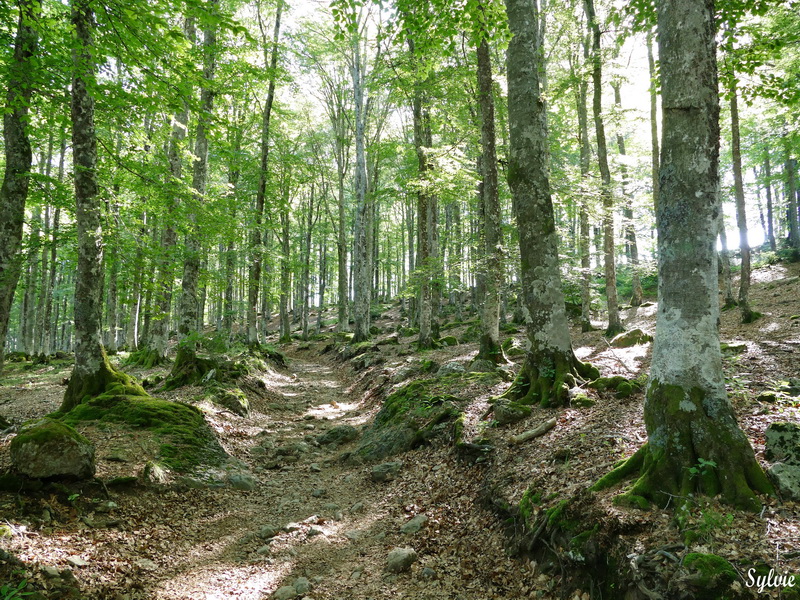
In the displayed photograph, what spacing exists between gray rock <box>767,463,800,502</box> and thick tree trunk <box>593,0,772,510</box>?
0.88 ft

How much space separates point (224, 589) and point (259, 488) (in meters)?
2.47

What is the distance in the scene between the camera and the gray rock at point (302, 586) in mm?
4047

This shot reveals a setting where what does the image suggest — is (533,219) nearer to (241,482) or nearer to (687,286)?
(687,286)

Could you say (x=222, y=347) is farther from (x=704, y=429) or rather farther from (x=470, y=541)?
(x=704, y=429)

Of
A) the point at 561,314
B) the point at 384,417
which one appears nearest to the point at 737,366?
the point at 561,314

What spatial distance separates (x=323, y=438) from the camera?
8.70 meters

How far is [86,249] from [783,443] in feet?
30.3

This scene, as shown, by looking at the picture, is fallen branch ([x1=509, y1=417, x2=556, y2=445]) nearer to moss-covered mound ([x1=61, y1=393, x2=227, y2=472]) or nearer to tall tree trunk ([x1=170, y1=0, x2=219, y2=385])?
moss-covered mound ([x1=61, y1=393, x2=227, y2=472])

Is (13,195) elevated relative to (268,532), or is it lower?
elevated

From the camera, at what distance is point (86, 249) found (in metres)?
6.75

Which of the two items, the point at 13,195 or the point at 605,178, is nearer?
the point at 13,195

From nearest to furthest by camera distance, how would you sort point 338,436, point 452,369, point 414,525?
1. point 414,525
2. point 338,436
3. point 452,369

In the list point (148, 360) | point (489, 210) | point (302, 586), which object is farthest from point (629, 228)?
point (148, 360)

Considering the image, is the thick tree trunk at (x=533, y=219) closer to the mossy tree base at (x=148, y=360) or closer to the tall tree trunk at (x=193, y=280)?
the tall tree trunk at (x=193, y=280)
